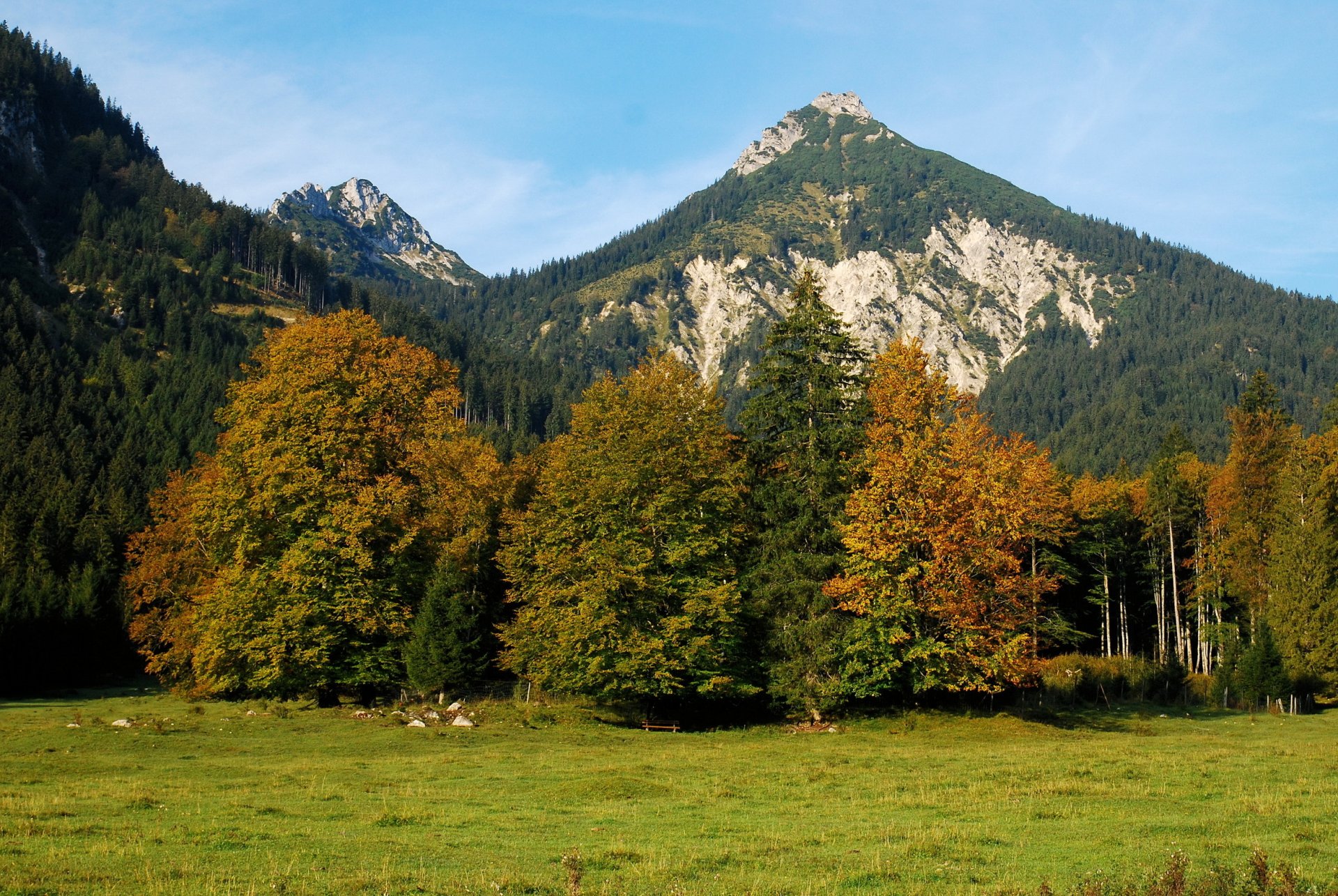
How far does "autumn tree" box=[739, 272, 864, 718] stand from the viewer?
134 ft

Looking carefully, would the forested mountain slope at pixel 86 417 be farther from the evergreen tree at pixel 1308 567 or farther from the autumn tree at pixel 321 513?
the evergreen tree at pixel 1308 567

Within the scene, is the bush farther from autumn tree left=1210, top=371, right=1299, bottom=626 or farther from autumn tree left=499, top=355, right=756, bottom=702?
autumn tree left=499, top=355, right=756, bottom=702

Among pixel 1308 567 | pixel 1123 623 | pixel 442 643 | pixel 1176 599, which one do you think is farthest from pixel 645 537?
pixel 1123 623

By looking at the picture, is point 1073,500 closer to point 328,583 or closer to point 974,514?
point 974,514

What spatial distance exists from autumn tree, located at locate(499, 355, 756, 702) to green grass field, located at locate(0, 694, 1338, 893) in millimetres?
3662

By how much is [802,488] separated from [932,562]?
6.67 metres

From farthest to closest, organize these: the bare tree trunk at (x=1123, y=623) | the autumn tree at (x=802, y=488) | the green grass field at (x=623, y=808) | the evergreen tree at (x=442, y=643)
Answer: the bare tree trunk at (x=1123, y=623) < the evergreen tree at (x=442, y=643) < the autumn tree at (x=802, y=488) < the green grass field at (x=623, y=808)

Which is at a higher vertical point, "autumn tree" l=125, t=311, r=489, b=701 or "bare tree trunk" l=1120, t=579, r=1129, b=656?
"autumn tree" l=125, t=311, r=489, b=701

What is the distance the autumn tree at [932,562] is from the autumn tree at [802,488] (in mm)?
1199

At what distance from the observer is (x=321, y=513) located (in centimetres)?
4359

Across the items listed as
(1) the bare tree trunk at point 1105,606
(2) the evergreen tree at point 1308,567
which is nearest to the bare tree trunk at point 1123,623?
(1) the bare tree trunk at point 1105,606

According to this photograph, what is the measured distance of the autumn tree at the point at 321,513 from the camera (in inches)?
1646

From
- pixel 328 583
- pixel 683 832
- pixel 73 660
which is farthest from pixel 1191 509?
pixel 73 660

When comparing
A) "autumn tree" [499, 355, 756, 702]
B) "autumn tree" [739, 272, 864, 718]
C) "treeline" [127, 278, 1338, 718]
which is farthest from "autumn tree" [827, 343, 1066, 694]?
"autumn tree" [499, 355, 756, 702]
